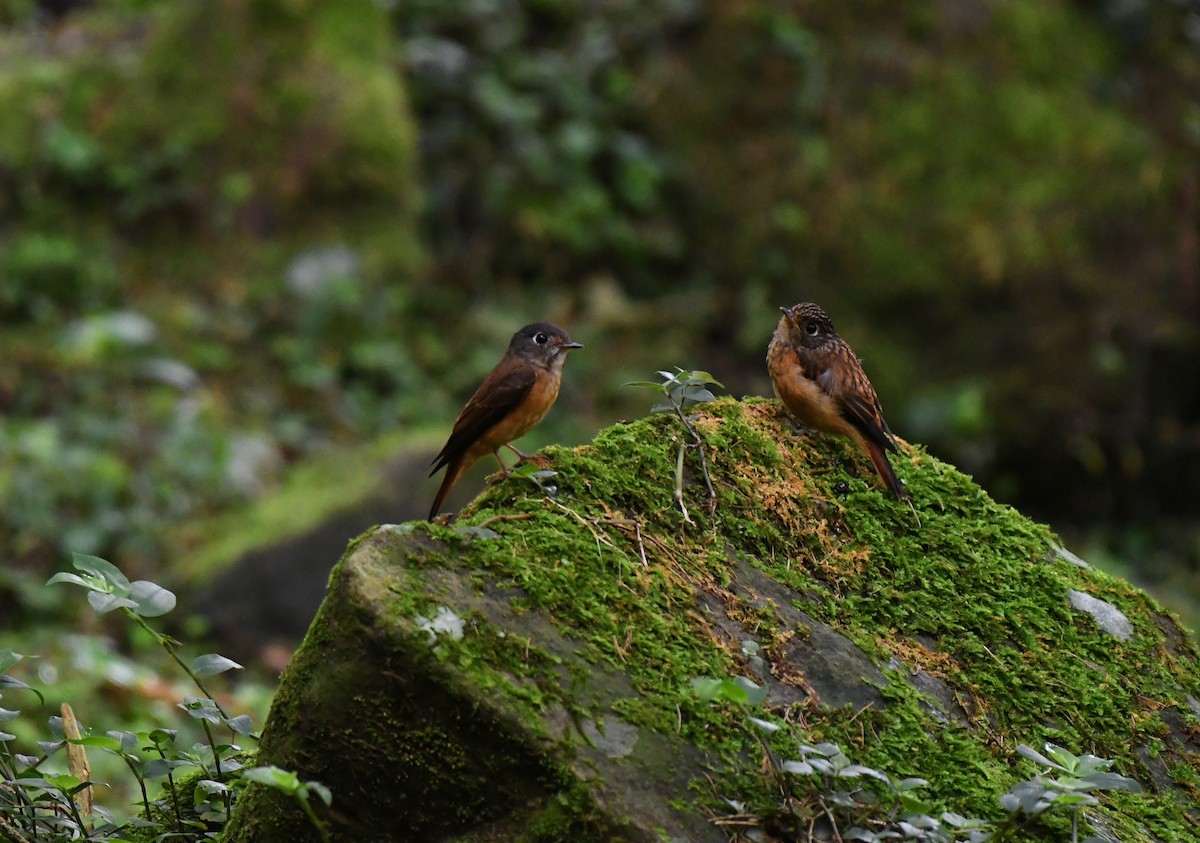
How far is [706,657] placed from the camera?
3.02m

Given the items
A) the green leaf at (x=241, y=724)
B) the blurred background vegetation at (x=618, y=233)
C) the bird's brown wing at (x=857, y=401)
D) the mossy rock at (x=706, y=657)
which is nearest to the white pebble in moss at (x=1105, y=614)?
the mossy rock at (x=706, y=657)

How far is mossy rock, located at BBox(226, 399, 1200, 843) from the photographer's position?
2.71 metres

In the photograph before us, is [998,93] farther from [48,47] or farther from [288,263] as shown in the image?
[48,47]

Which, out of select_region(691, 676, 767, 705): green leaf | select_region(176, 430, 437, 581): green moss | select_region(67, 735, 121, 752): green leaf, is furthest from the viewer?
select_region(176, 430, 437, 581): green moss

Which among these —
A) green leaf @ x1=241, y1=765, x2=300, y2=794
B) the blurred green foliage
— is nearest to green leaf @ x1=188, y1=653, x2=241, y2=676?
green leaf @ x1=241, y1=765, x2=300, y2=794

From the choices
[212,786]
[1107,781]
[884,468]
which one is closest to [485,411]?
[884,468]

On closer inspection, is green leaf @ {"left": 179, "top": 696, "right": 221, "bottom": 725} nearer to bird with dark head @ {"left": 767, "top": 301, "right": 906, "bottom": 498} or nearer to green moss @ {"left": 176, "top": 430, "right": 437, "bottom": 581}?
bird with dark head @ {"left": 767, "top": 301, "right": 906, "bottom": 498}

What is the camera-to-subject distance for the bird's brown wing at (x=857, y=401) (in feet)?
13.4

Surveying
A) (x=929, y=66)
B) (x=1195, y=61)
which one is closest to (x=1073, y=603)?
(x=929, y=66)

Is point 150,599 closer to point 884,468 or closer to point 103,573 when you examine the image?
point 103,573

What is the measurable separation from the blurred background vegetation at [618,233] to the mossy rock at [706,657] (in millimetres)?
5362

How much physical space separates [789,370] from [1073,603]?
1211mm

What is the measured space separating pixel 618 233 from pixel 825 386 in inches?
303

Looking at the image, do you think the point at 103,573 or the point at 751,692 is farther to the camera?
the point at 103,573
